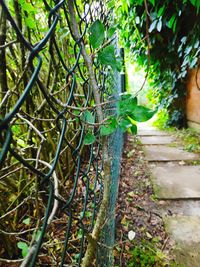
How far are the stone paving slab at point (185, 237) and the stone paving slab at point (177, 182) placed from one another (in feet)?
0.90

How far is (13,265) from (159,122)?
4601mm

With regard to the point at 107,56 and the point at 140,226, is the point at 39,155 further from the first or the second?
the point at 140,226

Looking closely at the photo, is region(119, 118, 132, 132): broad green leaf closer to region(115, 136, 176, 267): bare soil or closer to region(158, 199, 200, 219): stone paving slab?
region(115, 136, 176, 267): bare soil

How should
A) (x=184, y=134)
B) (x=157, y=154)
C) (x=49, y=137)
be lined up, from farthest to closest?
(x=184, y=134), (x=157, y=154), (x=49, y=137)

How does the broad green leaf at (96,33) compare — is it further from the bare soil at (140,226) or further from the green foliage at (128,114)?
the bare soil at (140,226)

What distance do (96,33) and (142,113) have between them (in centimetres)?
21

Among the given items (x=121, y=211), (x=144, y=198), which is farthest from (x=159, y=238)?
(x=144, y=198)

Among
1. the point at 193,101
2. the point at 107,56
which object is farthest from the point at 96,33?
the point at 193,101

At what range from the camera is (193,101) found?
3725 millimetres

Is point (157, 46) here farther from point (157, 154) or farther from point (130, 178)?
point (130, 178)

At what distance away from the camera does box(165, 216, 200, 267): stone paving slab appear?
3.57 feet

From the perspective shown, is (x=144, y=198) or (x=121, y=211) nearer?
(x=121, y=211)

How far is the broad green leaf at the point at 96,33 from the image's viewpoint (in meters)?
0.51

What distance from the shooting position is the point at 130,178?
1988 millimetres
